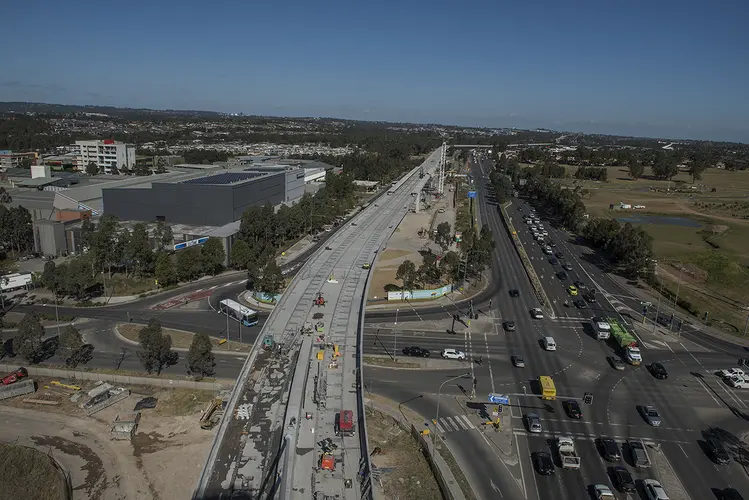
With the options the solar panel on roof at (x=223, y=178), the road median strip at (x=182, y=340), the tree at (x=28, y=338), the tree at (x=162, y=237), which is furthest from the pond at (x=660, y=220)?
the tree at (x=28, y=338)

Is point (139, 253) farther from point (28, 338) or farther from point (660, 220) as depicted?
point (660, 220)

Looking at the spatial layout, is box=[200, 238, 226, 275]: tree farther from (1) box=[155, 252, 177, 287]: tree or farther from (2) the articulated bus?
(2) the articulated bus

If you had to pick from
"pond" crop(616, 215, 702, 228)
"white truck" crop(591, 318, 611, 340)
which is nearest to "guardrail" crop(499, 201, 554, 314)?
"white truck" crop(591, 318, 611, 340)

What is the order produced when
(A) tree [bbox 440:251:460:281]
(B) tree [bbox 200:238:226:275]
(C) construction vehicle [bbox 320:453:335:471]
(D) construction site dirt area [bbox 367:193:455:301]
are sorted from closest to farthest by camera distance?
1. (C) construction vehicle [bbox 320:453:335:471]
2. (D) construction site dirt area [bbox 367:193:455:301]
3. (B) tree [bbox 200:238:226:275]
4. (A) tree [bbox 440:251:460:281]

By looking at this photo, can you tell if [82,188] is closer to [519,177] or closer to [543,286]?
[543,286]

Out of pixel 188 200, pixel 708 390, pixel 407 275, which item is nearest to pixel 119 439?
pixel 407 275

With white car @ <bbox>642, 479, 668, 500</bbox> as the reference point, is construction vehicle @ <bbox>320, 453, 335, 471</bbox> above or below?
above
